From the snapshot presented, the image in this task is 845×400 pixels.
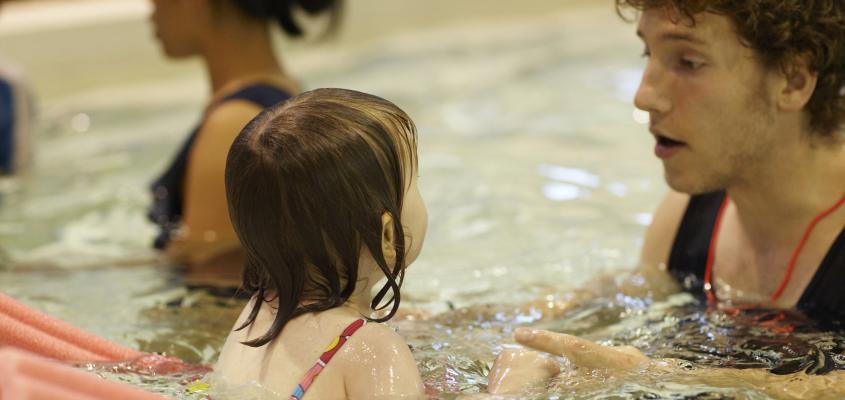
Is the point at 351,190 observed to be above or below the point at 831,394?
above

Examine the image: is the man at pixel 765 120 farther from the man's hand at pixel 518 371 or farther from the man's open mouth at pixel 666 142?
the man's hand at pixel 518 371

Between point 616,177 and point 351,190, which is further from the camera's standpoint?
point 616,177

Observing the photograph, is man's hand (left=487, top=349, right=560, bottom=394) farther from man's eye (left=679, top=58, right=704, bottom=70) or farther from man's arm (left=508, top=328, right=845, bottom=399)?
man's eye (left=679, top=58, right=704, bottom=70)

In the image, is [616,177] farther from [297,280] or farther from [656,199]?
[297,280]

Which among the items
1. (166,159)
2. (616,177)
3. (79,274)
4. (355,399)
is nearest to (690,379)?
(355,399)

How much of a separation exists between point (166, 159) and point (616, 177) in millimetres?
1889

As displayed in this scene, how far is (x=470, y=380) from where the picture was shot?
1922 millimetres

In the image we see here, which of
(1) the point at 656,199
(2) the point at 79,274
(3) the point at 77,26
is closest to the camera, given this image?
(2) the point at 79,274

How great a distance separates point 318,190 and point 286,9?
1520 mm

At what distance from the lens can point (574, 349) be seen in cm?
185

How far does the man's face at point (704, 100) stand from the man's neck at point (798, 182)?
0.11 ft

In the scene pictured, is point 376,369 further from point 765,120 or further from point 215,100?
point 215,100

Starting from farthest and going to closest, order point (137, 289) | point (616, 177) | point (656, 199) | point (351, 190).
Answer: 1. point (616, 177)
2. point (656, 199)
3. point (137, 289)
4. point (351, 190)

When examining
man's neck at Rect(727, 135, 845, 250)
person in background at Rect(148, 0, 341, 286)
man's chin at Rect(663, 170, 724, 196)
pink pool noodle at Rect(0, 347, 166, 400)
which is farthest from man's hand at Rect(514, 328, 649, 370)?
person in background at Rect(148, 0, 341, 286)
